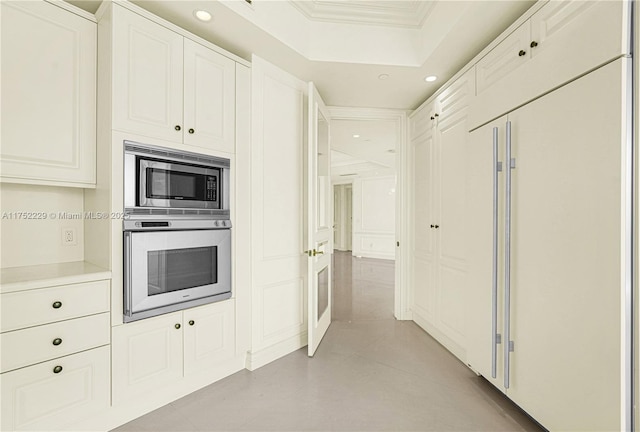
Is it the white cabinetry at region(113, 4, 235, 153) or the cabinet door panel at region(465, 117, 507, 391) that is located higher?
the white cabinetry at region(113, 4, 235, 153)

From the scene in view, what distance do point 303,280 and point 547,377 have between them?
1.85 meters

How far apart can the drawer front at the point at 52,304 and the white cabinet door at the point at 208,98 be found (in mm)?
1055

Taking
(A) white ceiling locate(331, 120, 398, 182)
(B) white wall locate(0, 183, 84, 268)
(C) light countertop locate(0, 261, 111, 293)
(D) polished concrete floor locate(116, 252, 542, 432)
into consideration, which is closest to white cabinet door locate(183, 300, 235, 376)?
(D) polished concrete floor locate(116, 252, 542, 432)

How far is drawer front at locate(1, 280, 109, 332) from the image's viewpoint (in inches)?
53.5

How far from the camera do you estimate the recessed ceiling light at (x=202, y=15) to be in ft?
6.10

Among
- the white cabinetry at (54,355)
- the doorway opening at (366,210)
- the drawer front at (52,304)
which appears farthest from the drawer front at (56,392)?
the doorway opening at (366,210)

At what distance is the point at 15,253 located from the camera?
1700mm

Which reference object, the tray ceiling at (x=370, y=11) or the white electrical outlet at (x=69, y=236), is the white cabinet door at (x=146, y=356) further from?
the tray ceiling at (x=370, y=11)

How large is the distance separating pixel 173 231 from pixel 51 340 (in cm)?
78

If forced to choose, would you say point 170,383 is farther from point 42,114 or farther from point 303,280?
point 42,114

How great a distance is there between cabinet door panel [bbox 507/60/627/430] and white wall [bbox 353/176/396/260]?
676cm

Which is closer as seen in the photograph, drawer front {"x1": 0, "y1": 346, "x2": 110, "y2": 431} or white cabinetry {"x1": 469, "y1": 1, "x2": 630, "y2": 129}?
white cabinetry {"x1": 469, "y1": 1, "x2": 630, "y2": 129}

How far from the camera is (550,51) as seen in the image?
1.43m

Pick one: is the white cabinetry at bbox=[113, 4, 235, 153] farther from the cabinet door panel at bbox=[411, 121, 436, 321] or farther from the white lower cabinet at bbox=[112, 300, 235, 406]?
the cabinet door panel at bbox=[411, 121, 436, 321]
